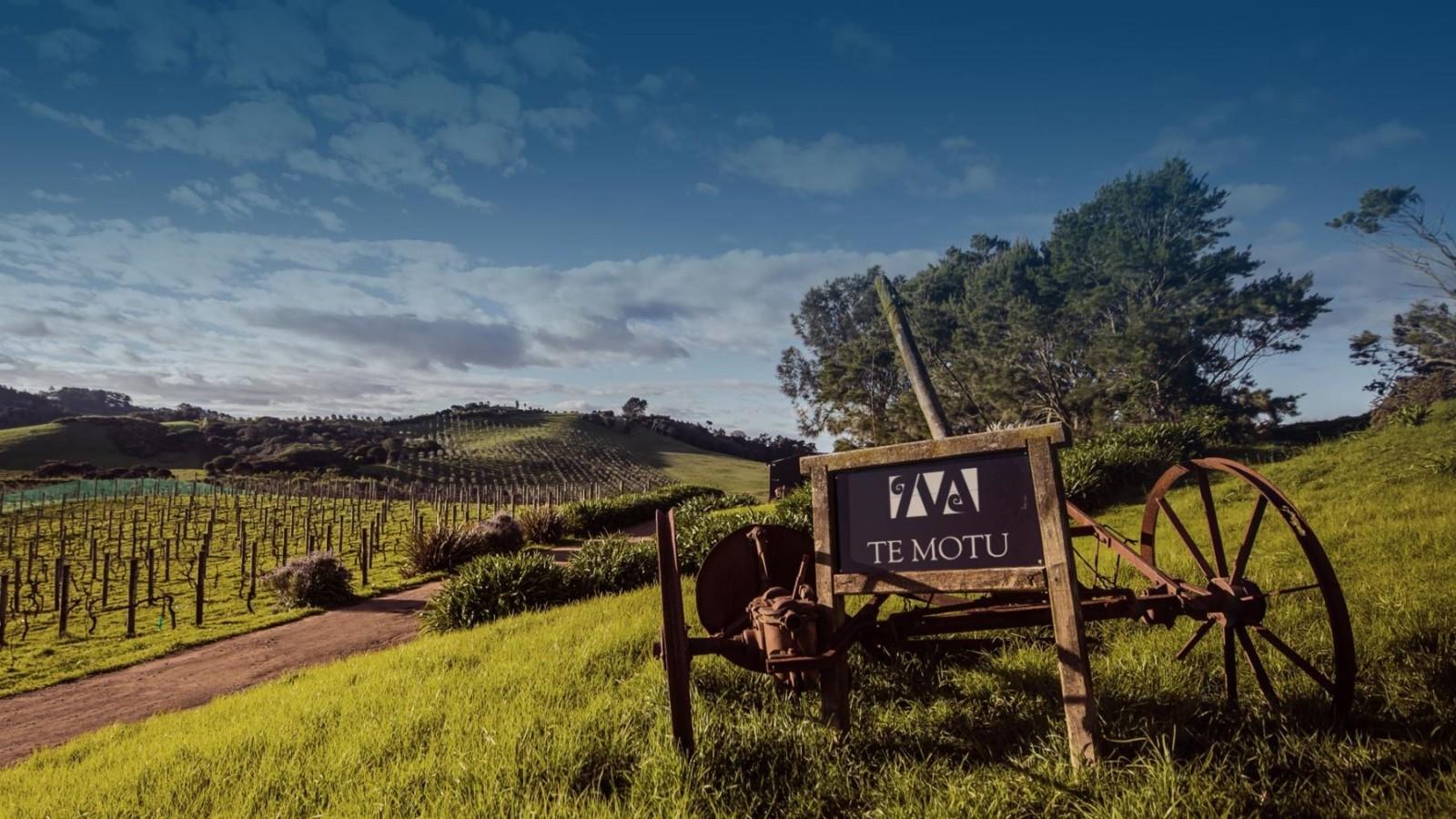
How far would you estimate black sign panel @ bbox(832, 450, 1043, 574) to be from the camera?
3.17 m

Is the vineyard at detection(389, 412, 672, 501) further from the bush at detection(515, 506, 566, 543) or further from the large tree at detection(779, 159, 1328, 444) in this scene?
the large tree at detection(779, 159, 1328, 444)

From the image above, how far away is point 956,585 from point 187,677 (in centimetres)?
1128

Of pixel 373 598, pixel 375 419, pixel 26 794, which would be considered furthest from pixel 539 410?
pixel 26 794

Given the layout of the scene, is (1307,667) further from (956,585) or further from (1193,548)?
(956,585)

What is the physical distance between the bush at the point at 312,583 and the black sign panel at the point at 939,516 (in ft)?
48.0

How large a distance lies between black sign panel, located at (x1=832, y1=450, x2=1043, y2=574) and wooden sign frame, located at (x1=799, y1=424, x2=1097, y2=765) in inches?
1.7

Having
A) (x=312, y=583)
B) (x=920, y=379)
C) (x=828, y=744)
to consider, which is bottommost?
(x=312, y=583)

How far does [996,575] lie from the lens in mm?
3123

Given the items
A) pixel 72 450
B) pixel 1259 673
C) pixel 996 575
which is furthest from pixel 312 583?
pixel 72 450

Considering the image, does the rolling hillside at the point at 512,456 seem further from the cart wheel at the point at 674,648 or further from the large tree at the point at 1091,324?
the cart wheel at the point at 674,648

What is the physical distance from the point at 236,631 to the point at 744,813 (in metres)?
13.5

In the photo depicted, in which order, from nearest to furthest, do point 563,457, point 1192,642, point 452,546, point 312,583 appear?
1. point 1192,642
2. point 312,583
3. point 452,546
4. point 563,457

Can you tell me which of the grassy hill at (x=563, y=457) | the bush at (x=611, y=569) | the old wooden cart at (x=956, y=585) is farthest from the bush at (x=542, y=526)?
the grassy hill at (x=563, y=457)

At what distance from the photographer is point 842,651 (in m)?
3.30
